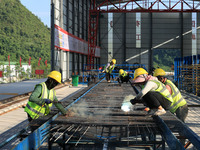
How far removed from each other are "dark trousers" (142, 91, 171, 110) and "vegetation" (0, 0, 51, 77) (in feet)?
210

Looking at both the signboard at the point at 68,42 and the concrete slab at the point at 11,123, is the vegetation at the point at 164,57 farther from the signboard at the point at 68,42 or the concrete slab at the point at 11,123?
the concrete slab at the point at 11,123

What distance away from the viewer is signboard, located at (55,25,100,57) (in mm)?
22797

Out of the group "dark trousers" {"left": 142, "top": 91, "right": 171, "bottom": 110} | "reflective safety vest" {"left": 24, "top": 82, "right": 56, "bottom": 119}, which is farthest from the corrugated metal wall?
"reflective safety vest" {"left": 24, "top": 82, "right": 56, "bottom": 119}

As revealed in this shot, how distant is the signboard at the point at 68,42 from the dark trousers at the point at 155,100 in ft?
60.3

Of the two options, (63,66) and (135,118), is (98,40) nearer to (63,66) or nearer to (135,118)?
(63,66)

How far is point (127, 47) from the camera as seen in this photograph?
39062mm

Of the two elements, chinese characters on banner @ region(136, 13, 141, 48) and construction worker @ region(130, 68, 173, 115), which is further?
chinese characters on banner @ region(136, 13, 141, 48)

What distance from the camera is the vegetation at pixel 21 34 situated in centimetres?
6925

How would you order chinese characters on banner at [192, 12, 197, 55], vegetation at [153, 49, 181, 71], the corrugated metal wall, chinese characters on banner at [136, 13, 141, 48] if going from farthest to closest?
vegetation at [153, 49, 181, 71]
chinese characters on banner at [136, 13, 141, 48]
the corrugated metal wall
chinese characters on banner at [192, 12, 197, 55]

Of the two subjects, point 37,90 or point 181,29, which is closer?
point 37,90

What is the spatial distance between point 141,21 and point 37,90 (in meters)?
36.0

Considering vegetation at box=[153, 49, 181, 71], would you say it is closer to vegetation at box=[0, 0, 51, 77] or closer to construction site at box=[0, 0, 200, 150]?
vegetation at box=[0, 0, 51, 77]

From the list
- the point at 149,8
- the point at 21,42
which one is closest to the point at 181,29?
the point at 149,8

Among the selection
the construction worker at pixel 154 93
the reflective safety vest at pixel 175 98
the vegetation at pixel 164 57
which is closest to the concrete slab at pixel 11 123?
the construction worker at pixel 154 93
